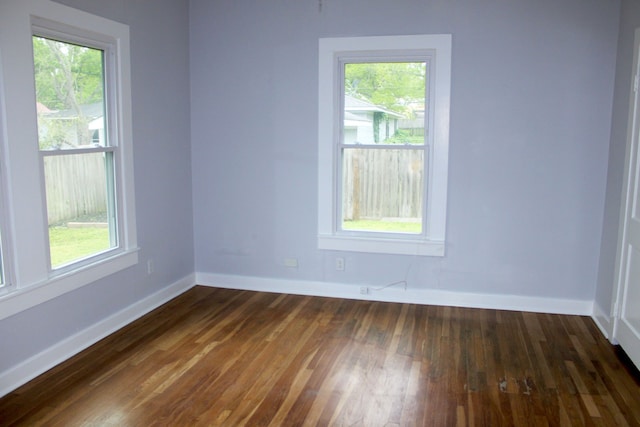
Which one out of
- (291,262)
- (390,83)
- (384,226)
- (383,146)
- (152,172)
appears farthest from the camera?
(291,262)

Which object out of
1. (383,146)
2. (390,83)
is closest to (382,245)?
(383,146)

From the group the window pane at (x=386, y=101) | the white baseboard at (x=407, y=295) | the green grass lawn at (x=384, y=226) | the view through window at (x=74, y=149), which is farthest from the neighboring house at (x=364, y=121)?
the view through window at (x=74, y=149)

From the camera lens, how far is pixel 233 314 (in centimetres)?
437

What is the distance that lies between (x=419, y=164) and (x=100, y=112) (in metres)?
2.48

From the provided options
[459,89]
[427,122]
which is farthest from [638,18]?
[427,122]

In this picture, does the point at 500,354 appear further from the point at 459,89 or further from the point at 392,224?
the point at 459,89

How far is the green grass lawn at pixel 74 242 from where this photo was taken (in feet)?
11.2

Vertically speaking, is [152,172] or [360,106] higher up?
[360,106]

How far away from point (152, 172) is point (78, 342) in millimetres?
1422

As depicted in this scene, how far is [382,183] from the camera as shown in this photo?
4.65 m

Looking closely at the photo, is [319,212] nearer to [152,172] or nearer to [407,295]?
[407,295]

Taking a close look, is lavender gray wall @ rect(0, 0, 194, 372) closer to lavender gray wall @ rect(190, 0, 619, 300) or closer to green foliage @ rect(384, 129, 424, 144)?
lavender gray wall @ rect(190, 0, 619, 300)

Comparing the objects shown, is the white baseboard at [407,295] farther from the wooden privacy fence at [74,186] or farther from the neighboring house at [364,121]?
the wooden privacy fence at [74,186]

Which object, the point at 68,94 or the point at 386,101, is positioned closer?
the point at 68,94
